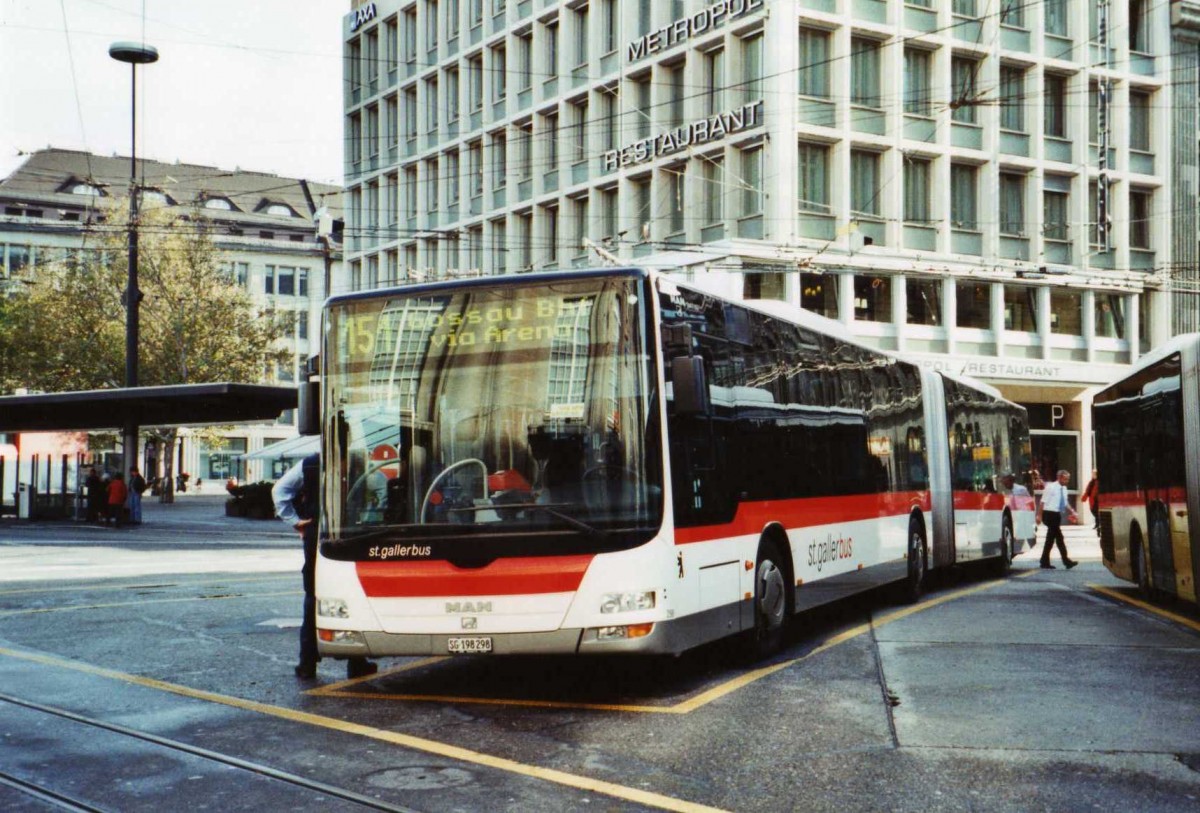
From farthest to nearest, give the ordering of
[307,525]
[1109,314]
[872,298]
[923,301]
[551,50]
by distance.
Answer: [551,50], [1109,314], [923,301], [872,298], [307,525]

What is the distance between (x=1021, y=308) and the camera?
4447 cm

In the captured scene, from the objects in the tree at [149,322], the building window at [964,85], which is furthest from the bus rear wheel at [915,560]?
the tree at [149,322]

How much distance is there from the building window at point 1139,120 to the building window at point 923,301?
8.81 m

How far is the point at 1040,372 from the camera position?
145 feet

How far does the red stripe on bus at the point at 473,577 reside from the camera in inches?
372

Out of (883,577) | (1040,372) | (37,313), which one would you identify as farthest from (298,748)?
(37,313)

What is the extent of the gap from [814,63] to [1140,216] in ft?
42.7

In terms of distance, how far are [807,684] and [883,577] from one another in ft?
19.3

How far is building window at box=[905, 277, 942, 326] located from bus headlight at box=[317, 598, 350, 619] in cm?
3364

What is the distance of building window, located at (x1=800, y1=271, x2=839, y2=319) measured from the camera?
132ft

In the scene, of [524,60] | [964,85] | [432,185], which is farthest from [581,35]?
[964,85]

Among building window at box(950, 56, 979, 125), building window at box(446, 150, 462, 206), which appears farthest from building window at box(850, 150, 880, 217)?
building window at box(446, 150, 462, 206)

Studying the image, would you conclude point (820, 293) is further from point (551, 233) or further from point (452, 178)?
point (452, 178)

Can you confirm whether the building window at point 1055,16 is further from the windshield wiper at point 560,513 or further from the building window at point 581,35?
the windshield wiper at point 560,513
